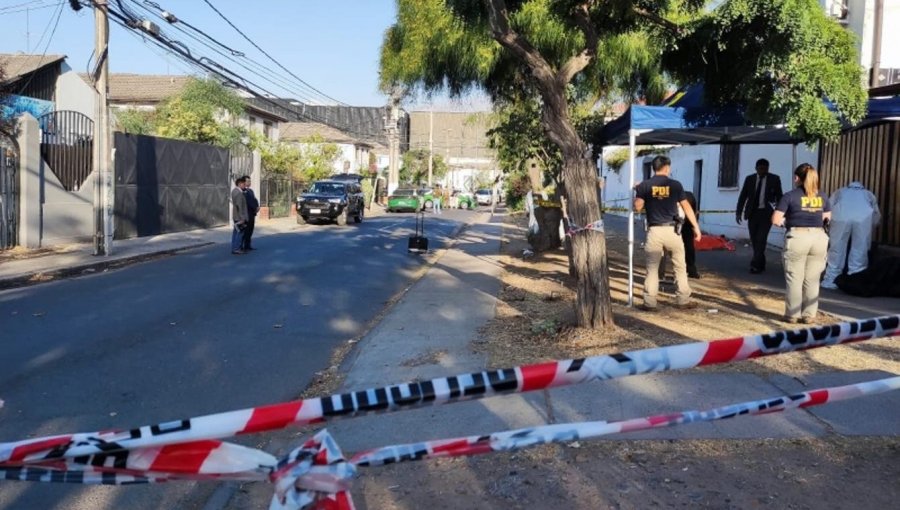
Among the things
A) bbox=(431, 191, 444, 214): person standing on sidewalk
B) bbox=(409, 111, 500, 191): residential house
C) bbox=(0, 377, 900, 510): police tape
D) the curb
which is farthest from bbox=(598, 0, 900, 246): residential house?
bbox=(409, 111, 500, 191): residential house

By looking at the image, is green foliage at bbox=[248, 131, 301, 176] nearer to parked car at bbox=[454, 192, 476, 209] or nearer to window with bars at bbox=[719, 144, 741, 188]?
window with bars at bbox=[719, 144, 741, 188]

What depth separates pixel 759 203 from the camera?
1243 centimetres

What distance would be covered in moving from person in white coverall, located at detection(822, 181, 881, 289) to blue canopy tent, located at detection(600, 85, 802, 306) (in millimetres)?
1293

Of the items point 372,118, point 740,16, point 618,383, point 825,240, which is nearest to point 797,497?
point 618,383

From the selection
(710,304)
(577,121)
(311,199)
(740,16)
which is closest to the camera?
(740,16)

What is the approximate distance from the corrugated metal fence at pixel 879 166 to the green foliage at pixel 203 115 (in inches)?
928

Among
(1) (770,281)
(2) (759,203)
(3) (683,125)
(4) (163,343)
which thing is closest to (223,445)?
(4) (163,343)

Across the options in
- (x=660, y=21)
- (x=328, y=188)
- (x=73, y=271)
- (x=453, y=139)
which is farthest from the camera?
(x=453, y=139)

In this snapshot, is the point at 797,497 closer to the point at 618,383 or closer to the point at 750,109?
the point at 618,383

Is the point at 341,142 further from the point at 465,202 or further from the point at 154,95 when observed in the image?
the point at 154,95

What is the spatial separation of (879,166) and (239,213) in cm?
1249

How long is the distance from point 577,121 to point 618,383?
25.8 feet

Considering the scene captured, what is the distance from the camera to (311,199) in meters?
29.5

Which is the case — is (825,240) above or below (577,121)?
below
